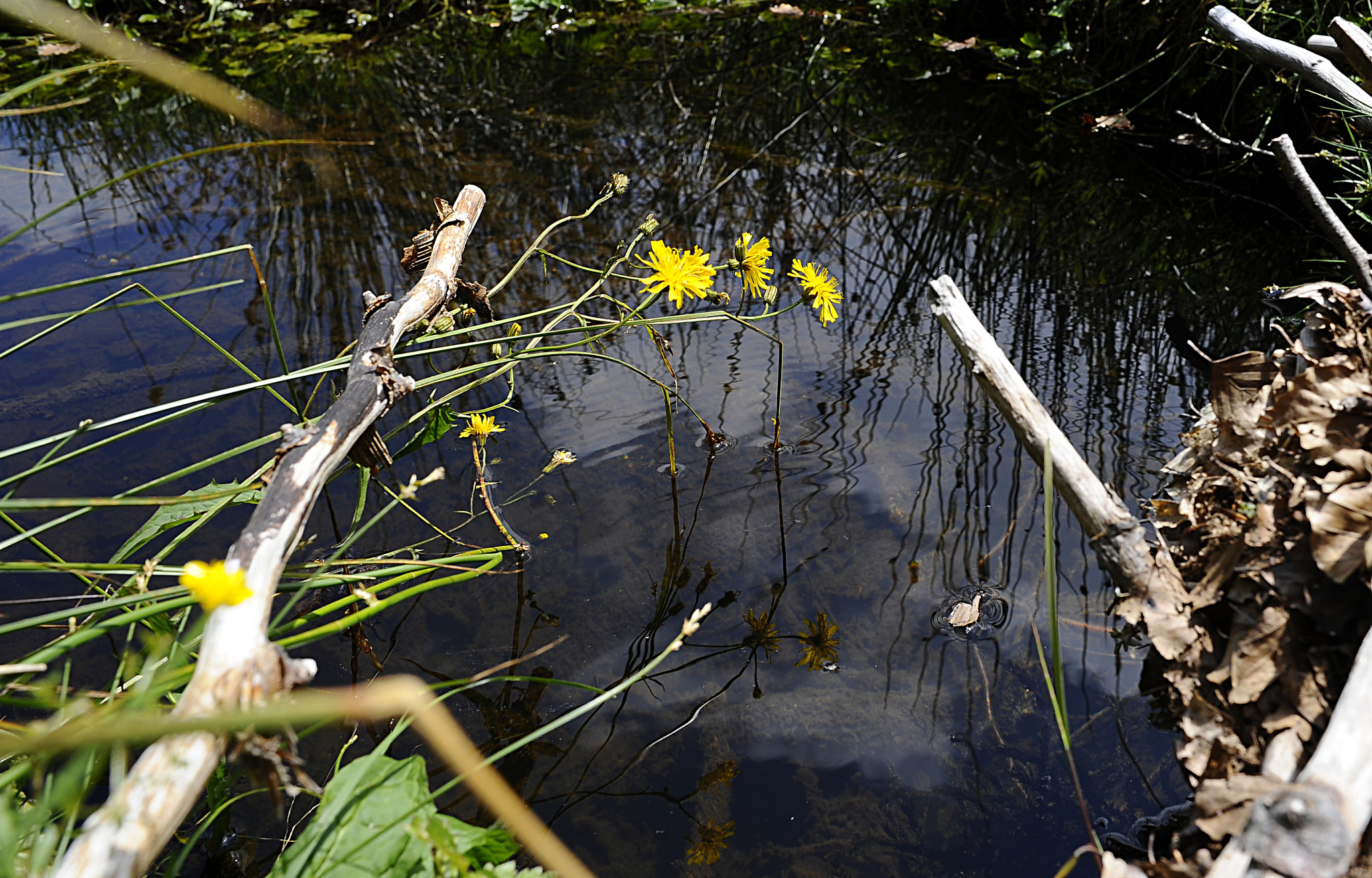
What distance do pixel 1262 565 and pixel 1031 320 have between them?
4.61ft

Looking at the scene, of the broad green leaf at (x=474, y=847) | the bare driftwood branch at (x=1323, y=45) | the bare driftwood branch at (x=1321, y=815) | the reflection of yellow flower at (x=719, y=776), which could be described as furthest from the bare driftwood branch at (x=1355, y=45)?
the broad green leaf at (x=474, y=847)

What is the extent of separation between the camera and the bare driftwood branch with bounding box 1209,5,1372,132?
61.7 inches

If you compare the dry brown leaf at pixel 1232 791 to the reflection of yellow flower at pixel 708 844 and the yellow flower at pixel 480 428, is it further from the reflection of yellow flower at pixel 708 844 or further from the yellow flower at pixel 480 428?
the yellow flower at pixel 480 428

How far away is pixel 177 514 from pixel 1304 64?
86.1 inches

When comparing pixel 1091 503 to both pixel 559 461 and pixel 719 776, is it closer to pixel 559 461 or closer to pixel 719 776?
pixel 719 776

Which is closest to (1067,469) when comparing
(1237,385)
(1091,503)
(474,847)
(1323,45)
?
(1091,503)

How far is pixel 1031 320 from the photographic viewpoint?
2266 mm

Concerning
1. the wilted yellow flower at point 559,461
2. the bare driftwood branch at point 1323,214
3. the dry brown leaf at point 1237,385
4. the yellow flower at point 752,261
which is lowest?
the wilted yellow flower at point 559,461

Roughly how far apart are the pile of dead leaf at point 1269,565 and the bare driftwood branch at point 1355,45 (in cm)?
64

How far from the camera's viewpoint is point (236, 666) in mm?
676

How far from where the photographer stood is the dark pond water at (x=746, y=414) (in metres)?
1.19

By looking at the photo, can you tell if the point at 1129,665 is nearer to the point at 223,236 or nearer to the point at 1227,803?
the point at 1227,803

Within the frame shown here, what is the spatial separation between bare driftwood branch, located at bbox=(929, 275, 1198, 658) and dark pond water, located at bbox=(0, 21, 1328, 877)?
27 centimetres

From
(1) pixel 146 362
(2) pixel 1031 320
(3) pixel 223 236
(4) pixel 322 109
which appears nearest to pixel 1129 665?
(2) pixel 1031 320
